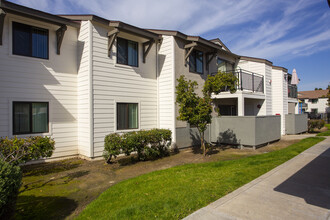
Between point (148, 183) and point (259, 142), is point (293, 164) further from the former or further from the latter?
point (148, 183)

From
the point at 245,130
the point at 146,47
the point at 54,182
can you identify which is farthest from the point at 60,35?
the point at 245,130

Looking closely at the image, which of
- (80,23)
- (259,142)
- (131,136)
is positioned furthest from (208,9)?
(131,136)

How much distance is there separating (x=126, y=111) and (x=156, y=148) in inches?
95.6

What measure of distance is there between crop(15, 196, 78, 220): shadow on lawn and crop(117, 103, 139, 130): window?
16.4ft

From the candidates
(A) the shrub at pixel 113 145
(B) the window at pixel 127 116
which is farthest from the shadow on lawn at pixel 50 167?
(B) the window at pixel 127 116

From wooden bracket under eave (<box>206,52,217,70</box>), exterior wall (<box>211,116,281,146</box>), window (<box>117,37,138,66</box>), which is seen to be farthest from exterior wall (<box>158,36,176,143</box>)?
exterior wall (<box>211,116,281,146</box>)

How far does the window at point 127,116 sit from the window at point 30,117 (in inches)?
119

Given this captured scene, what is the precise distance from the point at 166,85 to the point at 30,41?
633cm

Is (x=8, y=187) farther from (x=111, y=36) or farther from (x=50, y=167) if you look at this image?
(x=111, y=36)

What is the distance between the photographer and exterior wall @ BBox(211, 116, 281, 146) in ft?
37.5

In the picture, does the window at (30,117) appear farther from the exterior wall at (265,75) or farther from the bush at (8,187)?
the exterior wall at (265,75)

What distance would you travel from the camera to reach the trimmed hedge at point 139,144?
7.92 m

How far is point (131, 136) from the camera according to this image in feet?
27.1

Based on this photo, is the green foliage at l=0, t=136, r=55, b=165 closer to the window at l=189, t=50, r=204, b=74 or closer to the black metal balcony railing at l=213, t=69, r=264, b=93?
the window at l=189, t=50, r=204, b=74
